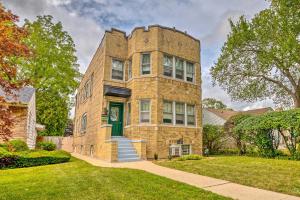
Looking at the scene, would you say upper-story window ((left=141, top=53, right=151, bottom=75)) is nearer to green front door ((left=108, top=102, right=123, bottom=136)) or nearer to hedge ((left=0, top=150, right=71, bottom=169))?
green front door ((left=108, top=102, right=123, bottom=136))

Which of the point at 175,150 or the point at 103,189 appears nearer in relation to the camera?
the point at 103,189

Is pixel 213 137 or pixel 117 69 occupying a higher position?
pixel 117 69

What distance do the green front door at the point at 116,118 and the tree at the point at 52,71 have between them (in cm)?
1628

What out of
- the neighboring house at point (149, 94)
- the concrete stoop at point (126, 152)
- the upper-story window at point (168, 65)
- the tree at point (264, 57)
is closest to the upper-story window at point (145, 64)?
the neighboring house at point (149, 94)

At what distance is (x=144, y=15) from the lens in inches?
527

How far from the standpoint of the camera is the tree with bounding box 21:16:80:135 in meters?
27.5

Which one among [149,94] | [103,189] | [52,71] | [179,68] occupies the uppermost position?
[52,71]

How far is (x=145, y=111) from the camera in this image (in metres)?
13.9

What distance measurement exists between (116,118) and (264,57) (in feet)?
41.4

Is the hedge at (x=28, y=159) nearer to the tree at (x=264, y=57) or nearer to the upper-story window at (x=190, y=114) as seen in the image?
the upper-story window at (x=190, y=114)

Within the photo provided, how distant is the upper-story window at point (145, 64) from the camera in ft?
47.4

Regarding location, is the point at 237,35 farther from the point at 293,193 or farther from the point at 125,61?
the point at 293,193

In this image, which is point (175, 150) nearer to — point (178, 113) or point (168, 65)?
point (178, 113)

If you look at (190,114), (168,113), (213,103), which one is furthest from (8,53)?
(213,103)
